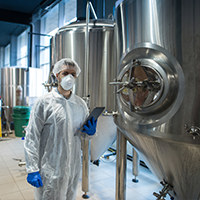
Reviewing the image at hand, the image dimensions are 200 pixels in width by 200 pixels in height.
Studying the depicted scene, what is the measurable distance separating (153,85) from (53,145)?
0.80 metres

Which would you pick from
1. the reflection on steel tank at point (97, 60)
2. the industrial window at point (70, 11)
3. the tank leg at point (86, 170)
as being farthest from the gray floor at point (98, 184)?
the industrial window at point (70, 11)

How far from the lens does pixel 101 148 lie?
87.3 inches

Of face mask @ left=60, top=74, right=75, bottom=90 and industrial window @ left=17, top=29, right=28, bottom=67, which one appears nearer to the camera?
face mask @ left=60, top=74, right=75, bottom=90

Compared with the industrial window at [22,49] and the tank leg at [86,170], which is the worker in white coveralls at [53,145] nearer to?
the tank leg at [86,170]

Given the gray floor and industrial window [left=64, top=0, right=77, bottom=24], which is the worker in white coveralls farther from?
industrial window [left=64, top=0, right=77, bottom=24]

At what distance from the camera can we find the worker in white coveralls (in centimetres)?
127

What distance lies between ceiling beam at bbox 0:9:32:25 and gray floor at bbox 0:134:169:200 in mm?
4853

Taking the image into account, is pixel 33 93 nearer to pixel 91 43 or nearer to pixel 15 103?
pixel 15 103

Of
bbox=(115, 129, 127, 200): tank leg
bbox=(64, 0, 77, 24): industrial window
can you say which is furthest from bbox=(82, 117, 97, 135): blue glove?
bbox=(64, 0, 77, 24): industrial window

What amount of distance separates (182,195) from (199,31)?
2.58 feet

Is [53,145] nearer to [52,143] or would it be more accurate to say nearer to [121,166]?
[52,143]

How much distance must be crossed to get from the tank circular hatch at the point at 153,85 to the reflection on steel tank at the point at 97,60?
0.92 metres

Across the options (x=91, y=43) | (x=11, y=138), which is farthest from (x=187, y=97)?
(x=11, y=138)

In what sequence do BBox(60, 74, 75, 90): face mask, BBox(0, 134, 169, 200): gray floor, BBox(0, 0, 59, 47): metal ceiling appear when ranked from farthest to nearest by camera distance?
BBox(0, 0, 59, 47): metal ceiling
BBox(0, 134, 169, 200): gray floor
BBox(60, 74, 75, 90): face mask
